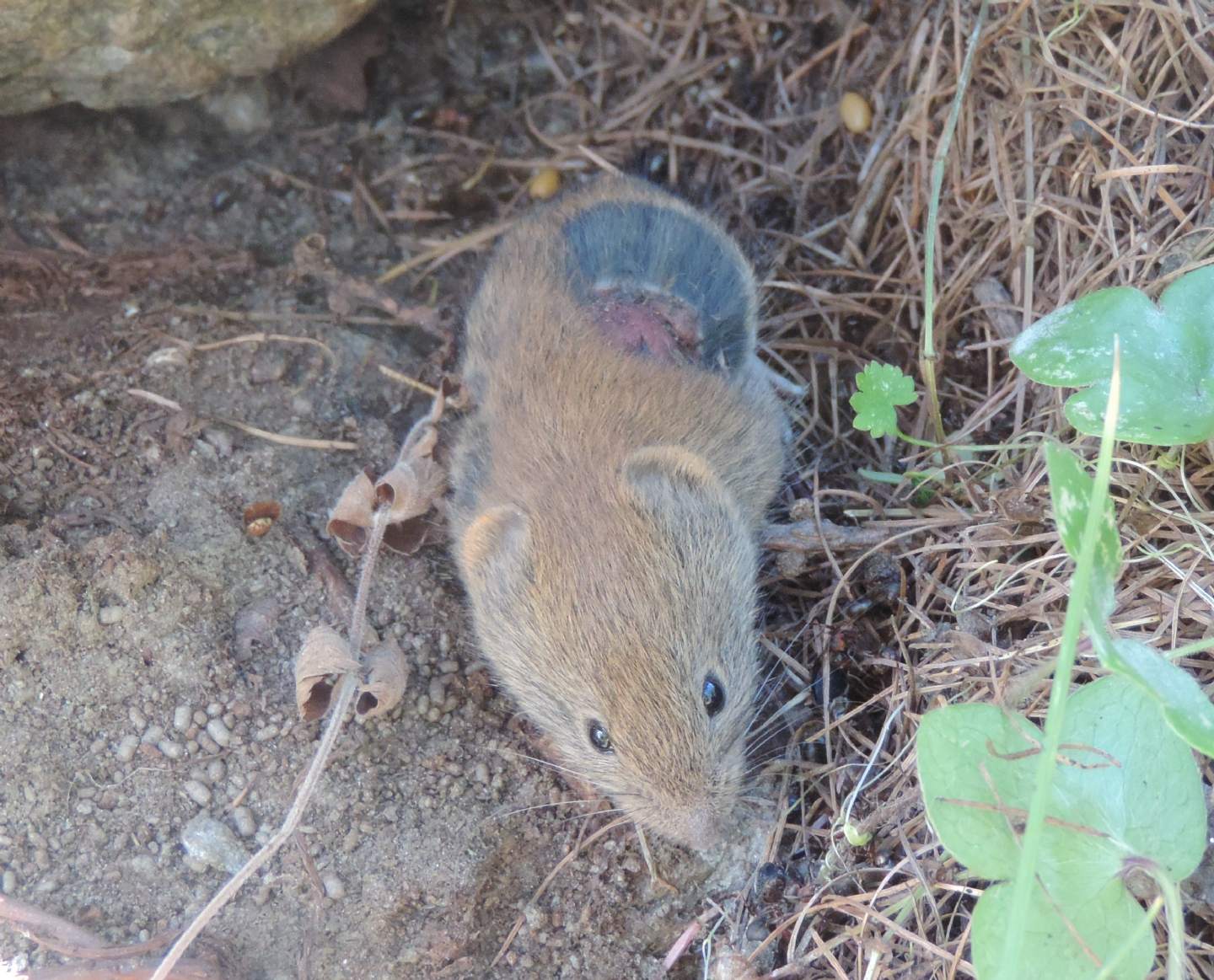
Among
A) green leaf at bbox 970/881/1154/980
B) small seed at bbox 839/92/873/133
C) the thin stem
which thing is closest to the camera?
green leaf at bbox 970/881/1154/980

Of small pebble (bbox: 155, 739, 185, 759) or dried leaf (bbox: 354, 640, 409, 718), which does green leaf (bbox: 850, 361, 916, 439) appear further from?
small pebble (bbox: 155, 739, 185, 759)

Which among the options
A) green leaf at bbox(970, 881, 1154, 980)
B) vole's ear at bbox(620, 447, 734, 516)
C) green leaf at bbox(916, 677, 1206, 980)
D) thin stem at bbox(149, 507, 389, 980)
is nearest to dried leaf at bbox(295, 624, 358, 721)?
thin stem at bbox(149, 507, 389, 980)

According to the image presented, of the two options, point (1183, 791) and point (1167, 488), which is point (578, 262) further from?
point (1183, 791)

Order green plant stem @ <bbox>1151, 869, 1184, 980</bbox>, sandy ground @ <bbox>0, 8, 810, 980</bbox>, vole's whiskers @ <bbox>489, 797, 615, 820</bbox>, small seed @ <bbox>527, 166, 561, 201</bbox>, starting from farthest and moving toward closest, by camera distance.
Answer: small seed @ <bbox>527, 166, 561, 201</bbox> → vole's whiskers @ <bbox>489, 797, 615, 820</bbox> → sandy ground @ <bbox>0, 8, 810, 980</bbox> → green plant stem @ <bbox>1151, 869, 1184, 980</bbox>

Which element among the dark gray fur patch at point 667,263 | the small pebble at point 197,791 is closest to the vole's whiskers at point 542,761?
the small pebble at point 197,791

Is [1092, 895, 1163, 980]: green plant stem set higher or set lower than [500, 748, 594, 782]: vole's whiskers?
higher

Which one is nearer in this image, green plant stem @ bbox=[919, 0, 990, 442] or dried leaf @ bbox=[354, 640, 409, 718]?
dried leaf @ bbox=[354, 640, 409, 718]

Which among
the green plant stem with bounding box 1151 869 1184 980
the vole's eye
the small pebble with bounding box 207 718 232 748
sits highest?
the green plant stem with bounding box 1151 869 1184 980

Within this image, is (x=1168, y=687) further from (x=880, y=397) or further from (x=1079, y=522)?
(x=880, y=397)

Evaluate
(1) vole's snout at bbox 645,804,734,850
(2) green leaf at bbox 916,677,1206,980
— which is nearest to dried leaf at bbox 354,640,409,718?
(1) vole's snout at bbox 645,804,734,850

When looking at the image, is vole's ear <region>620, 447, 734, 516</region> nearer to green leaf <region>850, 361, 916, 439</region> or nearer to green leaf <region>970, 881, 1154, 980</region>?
green leaf <region>850, 361, 916, 439</region>
